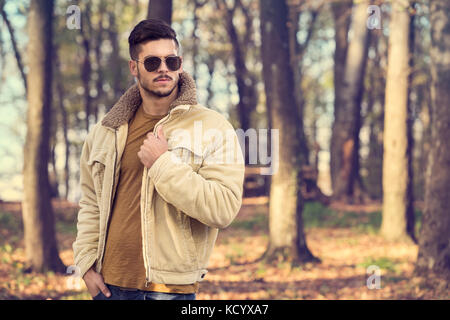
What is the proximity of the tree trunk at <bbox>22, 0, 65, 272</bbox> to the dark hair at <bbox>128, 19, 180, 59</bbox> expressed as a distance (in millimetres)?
7080

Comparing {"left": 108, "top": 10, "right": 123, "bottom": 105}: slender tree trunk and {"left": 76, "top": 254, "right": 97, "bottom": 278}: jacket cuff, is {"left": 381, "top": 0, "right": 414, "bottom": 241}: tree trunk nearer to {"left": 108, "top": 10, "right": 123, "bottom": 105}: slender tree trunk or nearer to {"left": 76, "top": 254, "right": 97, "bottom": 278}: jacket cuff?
{"left": 76, "top": 254, "right": 97, "bottom": 278}: jacket cuff

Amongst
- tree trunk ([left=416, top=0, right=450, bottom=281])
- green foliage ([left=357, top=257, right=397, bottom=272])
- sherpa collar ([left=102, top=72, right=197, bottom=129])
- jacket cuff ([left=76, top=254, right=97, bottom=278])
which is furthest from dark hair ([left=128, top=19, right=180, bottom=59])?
green foliage ([left=357, top=257, right=397, bottom=272])

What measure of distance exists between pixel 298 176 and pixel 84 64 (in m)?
18.0

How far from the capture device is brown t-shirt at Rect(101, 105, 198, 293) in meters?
3.27

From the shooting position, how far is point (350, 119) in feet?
65.7

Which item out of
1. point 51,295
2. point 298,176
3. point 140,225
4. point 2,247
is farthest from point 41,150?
point 140,225

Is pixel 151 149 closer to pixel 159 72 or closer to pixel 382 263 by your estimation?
pixel 159 72

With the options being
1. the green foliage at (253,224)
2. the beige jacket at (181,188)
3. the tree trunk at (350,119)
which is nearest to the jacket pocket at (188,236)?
the beige jacket at (181,188)

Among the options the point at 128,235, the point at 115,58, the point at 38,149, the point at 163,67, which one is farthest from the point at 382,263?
the point at 115,58

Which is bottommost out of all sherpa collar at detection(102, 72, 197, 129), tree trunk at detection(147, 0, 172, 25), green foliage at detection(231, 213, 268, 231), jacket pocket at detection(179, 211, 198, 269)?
green foliage at detection(231, 213, 268, 231)

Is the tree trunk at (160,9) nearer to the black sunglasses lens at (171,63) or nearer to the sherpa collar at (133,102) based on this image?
the sherpa collar at (133,102)

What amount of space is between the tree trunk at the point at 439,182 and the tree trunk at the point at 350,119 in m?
10.6

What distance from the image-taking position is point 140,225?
3293 millimetres
